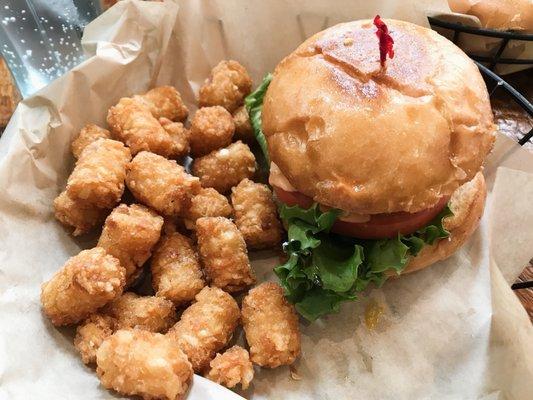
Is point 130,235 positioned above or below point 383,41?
below

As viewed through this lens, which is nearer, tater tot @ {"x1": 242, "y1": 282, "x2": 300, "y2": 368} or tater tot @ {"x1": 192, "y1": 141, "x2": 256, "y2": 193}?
tater tot @ {"x1": 242, "y1": 282, "x2": 300, "y2": 368}

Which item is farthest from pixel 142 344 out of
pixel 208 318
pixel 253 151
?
pixel 253 151

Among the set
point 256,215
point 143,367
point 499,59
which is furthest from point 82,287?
point 499,59

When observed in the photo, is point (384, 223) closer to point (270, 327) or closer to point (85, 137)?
point (270, 327)

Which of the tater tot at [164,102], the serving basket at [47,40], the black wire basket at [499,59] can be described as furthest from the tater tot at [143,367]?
the serving basket at [47,40]

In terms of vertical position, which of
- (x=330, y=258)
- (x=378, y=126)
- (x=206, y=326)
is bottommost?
(x=206, y=326)

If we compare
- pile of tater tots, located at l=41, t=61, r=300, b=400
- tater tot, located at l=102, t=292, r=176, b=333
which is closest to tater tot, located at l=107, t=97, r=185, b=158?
pile of tater tots, located at l=41, t=61, r=300, b=400

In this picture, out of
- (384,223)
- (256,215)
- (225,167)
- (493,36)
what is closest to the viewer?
(384,223)

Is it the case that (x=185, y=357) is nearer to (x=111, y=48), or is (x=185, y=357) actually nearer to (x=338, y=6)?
(x=111, y=48)

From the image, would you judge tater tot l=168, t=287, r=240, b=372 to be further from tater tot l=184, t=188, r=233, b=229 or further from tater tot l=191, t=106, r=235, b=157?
tater tot l=191, t=106, r=235, b=157
